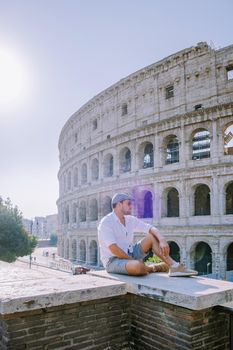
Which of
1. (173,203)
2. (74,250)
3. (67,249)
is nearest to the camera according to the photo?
(173,203)

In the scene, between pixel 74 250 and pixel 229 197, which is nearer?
pixel 229 197

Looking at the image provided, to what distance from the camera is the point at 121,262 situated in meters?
3.44

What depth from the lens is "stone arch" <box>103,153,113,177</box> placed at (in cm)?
2636

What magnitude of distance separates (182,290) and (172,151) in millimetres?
20087

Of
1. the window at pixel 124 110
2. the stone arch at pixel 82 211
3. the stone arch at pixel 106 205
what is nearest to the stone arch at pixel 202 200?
the stone arch at pixel 106 205

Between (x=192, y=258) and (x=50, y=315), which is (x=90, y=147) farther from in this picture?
(x=50, y=315)

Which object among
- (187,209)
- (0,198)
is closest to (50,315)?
(187,209)

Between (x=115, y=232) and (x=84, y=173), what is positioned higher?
(x=84, y=173)

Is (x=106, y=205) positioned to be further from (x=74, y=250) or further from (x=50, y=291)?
(x=50, y=291)

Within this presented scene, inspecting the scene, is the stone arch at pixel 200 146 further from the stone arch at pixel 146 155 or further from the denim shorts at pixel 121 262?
the denim shorts at pixel 121 262

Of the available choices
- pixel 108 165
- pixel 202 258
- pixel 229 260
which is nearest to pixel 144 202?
pixel 108 165

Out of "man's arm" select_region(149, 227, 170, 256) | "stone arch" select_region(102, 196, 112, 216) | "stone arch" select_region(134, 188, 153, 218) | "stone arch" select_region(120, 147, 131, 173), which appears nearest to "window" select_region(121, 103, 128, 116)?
"stone arch" select_region(120, 147, 131, 173)

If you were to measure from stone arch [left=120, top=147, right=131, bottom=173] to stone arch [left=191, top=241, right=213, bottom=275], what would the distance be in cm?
773

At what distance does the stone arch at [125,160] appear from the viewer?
81.7 feet
